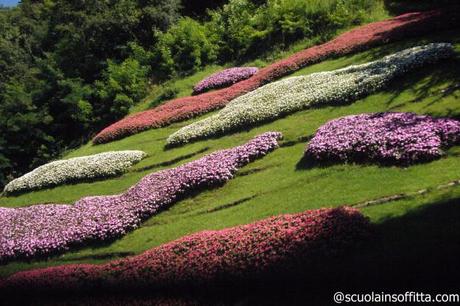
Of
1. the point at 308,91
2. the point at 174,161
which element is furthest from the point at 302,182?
the point at 174,161

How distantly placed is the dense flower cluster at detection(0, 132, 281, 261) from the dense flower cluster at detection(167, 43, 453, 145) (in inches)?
128

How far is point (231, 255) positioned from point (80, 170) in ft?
58.0

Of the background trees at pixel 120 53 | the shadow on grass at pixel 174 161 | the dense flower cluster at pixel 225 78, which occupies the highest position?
the background trees at pixel 120 53

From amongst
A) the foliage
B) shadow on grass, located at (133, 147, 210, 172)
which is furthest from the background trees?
shadow on grass, located at (133, 147, 210, 172)

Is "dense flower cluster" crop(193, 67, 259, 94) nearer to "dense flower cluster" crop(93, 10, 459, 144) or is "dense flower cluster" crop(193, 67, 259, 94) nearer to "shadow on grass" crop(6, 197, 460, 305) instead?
"dense flower cluster" crop(93, 10, 459, 144)

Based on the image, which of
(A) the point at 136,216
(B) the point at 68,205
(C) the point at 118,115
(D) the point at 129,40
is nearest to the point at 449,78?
(A) the point at 136,216

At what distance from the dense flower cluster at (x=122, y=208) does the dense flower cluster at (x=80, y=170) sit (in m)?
4.42

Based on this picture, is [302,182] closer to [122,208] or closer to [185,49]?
[122,208]

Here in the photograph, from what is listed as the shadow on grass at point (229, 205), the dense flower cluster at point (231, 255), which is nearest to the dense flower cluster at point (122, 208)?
the shadow on grass at point (229, 205)

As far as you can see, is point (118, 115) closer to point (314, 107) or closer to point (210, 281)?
point (314, 107)

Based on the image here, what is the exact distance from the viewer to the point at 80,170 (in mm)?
29094

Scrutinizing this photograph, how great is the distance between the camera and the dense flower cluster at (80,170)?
91.5ft

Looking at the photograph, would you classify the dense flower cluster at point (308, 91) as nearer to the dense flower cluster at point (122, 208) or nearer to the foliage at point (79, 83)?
the dense flower cluster at point (122, 208)

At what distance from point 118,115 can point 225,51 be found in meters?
10.6
